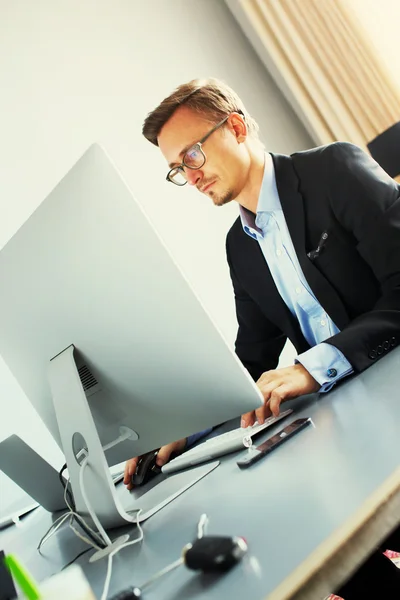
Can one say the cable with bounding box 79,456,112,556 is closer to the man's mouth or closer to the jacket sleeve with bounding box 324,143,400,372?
the jacket sleeve with bounding box 324,143,400,372

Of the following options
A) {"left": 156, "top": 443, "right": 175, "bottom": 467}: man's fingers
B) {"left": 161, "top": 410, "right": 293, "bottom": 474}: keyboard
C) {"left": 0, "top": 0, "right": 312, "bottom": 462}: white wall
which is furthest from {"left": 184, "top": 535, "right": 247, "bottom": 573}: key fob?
{"left": 0, "top": 0, "right": 312, "bottom": 462}: white wall

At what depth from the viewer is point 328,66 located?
112 inches

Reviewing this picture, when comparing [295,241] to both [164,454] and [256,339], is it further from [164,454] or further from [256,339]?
[164,454]

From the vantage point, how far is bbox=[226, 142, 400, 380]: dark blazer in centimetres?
120

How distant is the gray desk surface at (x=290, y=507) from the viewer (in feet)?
1.31

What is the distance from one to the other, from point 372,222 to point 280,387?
1.57 feet

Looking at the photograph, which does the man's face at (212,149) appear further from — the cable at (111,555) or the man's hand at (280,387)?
the cable at (111,555)

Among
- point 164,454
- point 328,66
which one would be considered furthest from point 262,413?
point 328,66

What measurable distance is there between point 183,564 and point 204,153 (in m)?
1.23

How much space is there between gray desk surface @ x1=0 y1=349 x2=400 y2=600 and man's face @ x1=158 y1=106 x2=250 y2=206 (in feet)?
2.65

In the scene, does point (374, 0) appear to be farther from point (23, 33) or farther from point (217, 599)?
point (217, 599)

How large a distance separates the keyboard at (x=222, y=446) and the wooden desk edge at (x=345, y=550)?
51cm

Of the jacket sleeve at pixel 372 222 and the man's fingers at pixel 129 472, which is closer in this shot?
the jacket sleeve at pixel 372 222

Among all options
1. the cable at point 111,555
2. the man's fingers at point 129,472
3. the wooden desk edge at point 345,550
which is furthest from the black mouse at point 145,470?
the wooden desk edge at point 345,550
